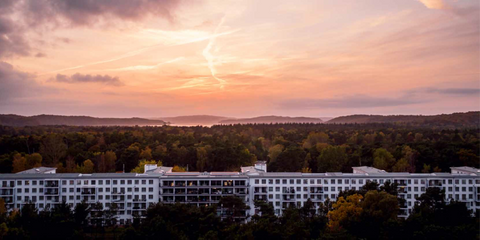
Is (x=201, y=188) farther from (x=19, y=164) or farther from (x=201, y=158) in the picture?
(x=19, y=164)

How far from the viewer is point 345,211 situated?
127 feet

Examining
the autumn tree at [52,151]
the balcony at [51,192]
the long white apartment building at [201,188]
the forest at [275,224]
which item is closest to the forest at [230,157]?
the autumn tree at [52,151]

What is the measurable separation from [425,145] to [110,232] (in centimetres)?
6135

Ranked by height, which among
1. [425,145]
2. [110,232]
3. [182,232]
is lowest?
[110,232]

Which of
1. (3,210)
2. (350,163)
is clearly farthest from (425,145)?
(3,210)

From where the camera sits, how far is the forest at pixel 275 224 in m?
32.6

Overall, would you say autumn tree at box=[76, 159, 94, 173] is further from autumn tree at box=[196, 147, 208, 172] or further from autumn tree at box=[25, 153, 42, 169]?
autumn tree at box=[196, 147, 208, 172]

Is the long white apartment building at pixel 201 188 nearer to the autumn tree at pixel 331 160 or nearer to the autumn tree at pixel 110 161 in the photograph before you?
the autumn tree at pixel 331 160

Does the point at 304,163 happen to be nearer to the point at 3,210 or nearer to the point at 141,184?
the point at 141,184

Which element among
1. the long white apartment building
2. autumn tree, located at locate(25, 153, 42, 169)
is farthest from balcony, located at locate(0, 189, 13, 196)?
autumn tree, located at locate(25, 153, 42, 169)

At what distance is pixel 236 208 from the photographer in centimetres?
4475

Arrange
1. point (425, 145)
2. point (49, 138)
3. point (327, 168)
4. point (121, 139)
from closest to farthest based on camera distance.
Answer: point (327, 168) → point (425, 145) → point (49, 138) → point (121, 139)

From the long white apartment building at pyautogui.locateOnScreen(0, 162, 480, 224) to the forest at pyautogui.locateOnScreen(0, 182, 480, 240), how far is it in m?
6.84

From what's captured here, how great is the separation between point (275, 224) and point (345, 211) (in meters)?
7.27
